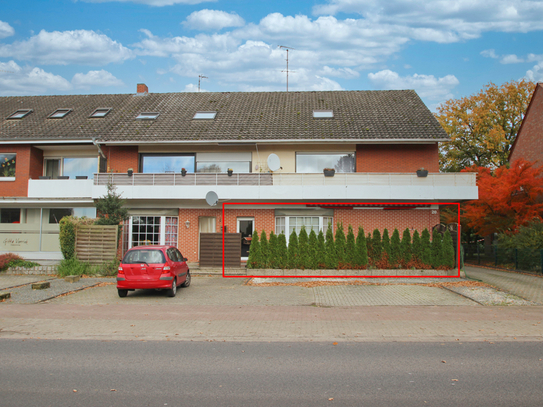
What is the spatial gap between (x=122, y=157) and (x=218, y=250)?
7.88 meters

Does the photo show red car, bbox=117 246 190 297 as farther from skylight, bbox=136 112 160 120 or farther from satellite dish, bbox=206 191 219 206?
skylight, bbox=136 112 160 120

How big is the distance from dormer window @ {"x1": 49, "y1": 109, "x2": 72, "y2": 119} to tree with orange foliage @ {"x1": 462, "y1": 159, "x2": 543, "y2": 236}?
22160mm

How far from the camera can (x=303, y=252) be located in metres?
15.6

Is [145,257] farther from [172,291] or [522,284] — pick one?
[522,284]

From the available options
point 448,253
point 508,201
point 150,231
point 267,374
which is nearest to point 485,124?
point 508,201

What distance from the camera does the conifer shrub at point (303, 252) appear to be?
50.9ft

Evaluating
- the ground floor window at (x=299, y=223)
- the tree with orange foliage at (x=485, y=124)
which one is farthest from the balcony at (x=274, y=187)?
the tree with orange foliage at (x=485, y=124)

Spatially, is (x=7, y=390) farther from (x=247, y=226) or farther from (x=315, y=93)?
(x=315, y=93)

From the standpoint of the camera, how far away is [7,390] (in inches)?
194

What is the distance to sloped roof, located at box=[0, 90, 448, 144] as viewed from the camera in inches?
781

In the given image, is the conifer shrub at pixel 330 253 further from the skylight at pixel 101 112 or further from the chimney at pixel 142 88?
the chimney at pixel 142 88

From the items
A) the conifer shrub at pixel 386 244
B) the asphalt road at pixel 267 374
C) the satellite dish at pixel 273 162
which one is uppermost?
the satellite dish at pixel 273 162

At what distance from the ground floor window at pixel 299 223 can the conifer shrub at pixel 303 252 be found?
3.73 m

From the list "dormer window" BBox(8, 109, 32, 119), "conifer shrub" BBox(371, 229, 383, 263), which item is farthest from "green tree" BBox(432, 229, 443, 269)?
"dormer window" BBox(8, 109, 32, 119)
